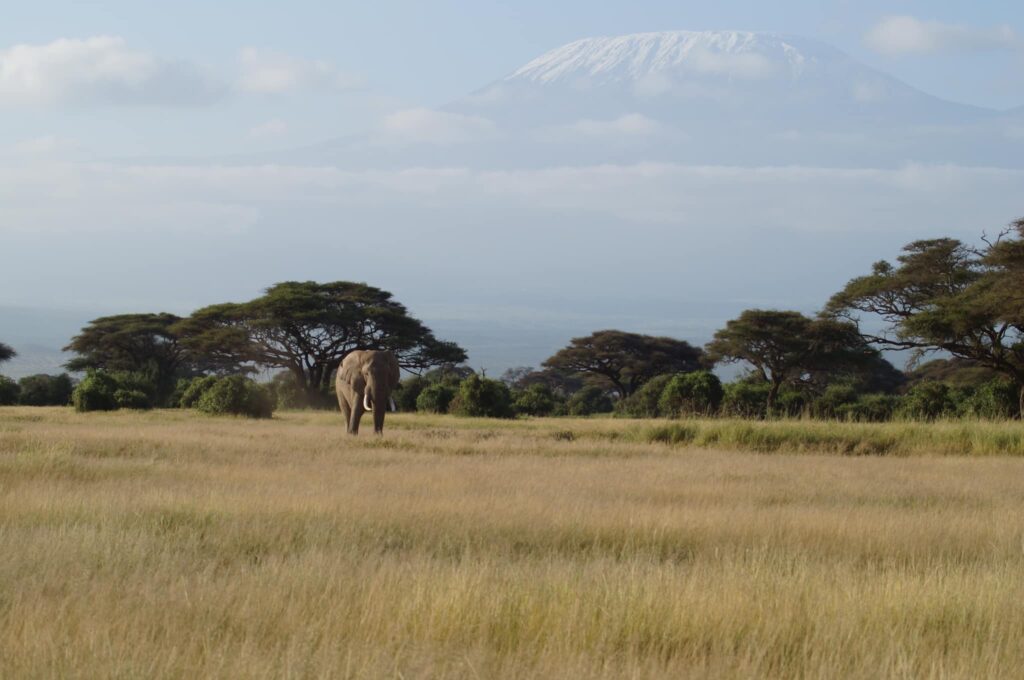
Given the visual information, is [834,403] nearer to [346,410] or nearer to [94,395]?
[346,410]

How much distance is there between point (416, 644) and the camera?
4734mm

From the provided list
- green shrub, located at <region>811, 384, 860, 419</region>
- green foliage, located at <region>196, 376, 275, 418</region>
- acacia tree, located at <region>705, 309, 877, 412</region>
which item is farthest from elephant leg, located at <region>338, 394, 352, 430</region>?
acacia tree, located at <region>705, 309, 877, 412</region>

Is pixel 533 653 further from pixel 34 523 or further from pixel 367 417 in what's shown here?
pixel 367 417

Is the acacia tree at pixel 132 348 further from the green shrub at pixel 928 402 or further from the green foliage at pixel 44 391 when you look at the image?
A: the green shrub at pixel 928 402

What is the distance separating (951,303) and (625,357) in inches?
861

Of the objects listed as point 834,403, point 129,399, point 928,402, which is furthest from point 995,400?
point 129,399

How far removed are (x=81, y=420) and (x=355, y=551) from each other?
18.2 m

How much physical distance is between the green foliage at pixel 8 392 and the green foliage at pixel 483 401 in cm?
1741

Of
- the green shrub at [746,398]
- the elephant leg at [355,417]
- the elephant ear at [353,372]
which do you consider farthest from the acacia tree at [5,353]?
the elephant leg at [355,417]

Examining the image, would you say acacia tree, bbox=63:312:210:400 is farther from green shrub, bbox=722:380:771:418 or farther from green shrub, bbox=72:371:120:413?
green shrub, bbox=722:380:771:418

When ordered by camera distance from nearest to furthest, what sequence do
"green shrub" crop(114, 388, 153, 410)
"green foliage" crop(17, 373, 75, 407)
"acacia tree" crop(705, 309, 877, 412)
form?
"green shrub" crop(114, 388, 153, 410)
"acacia tree" crop(705, 309, 877, 412)
"green foliage" crop(17, 373, 75, 407)

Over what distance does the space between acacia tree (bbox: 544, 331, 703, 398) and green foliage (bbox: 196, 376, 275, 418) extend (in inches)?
1005

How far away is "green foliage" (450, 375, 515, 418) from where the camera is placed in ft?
105

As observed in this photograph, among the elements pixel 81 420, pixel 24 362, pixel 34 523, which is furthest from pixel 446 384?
pixel 24 362
